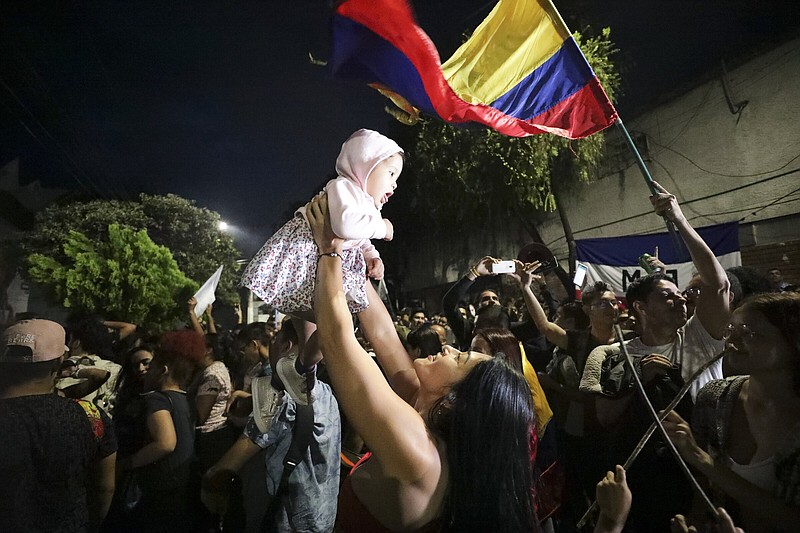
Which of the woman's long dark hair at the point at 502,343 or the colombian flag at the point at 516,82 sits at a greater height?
the colombian flag at the point at 516,82

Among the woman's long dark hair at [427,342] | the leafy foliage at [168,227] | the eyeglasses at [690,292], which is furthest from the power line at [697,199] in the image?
the leafy foliage at [168,227]

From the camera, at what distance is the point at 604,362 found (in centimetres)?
296

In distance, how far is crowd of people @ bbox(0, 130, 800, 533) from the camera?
1432 mm

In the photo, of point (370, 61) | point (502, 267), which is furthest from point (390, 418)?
point (502, 267)

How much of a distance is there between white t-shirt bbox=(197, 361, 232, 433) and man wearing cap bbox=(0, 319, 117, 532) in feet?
3.92

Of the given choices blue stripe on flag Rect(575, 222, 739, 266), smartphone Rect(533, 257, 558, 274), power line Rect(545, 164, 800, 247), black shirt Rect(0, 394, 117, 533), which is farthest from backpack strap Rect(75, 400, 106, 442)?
power line Rect(545, 164, 800, 247)

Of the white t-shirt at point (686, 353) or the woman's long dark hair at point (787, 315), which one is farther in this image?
the white t-shirt at point (686, 353)

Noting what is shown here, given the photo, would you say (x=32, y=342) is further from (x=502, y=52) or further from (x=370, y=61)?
(x=502, y=52)

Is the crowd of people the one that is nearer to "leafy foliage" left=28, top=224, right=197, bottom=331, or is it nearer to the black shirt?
the black shirt

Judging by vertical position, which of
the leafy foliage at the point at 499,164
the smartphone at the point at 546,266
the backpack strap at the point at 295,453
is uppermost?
the leafy foliage at the point at 499,164

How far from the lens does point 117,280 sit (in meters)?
15.8

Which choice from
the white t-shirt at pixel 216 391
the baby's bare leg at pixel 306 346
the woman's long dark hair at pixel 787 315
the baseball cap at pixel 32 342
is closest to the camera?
the woman's long dark hair at pixel 787 315

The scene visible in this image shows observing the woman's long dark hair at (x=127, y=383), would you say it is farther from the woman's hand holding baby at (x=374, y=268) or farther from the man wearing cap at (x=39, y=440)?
the woman's hand holding baby at (x=374, y=268)

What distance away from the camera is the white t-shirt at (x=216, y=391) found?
11.0ft
